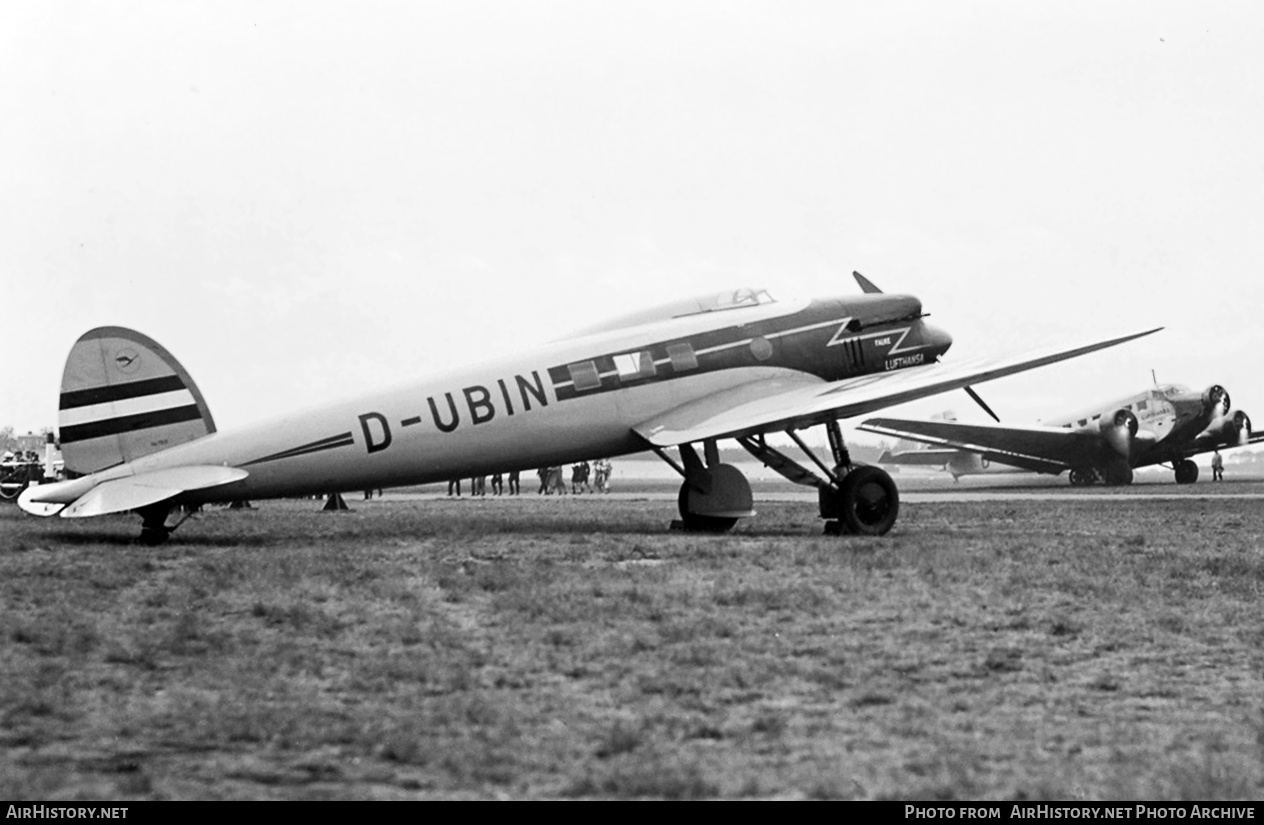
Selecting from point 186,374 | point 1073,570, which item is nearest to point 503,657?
point 1073,570

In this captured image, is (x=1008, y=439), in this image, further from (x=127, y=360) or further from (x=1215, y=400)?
(x=127, y=360)

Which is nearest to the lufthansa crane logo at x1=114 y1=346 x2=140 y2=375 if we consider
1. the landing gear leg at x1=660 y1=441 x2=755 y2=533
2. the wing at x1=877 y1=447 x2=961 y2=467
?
the landing gear leg at x1=660 y1=441 x2=755 y2=533

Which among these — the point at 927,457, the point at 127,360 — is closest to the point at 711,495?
the point at 127,360

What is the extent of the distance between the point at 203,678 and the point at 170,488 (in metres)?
7.53

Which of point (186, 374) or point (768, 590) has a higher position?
point (186, 374)

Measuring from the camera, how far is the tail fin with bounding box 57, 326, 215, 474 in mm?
14039

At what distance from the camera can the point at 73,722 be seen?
5.72 m

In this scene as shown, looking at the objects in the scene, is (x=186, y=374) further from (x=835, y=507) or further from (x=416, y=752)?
(x=416, y=752)

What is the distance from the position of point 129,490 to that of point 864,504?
8561 millimetres

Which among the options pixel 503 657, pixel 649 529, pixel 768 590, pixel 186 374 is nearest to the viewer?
pixel 503 657

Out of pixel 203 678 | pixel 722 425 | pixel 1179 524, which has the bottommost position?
pixel 1179 524

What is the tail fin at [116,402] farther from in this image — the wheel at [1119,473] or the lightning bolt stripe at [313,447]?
the wheel at [1119,473]

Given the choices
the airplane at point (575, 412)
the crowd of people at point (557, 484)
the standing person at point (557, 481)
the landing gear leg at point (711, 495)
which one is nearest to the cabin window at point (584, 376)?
the airplane at point (575, 412)

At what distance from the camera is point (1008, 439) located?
4622 cm
